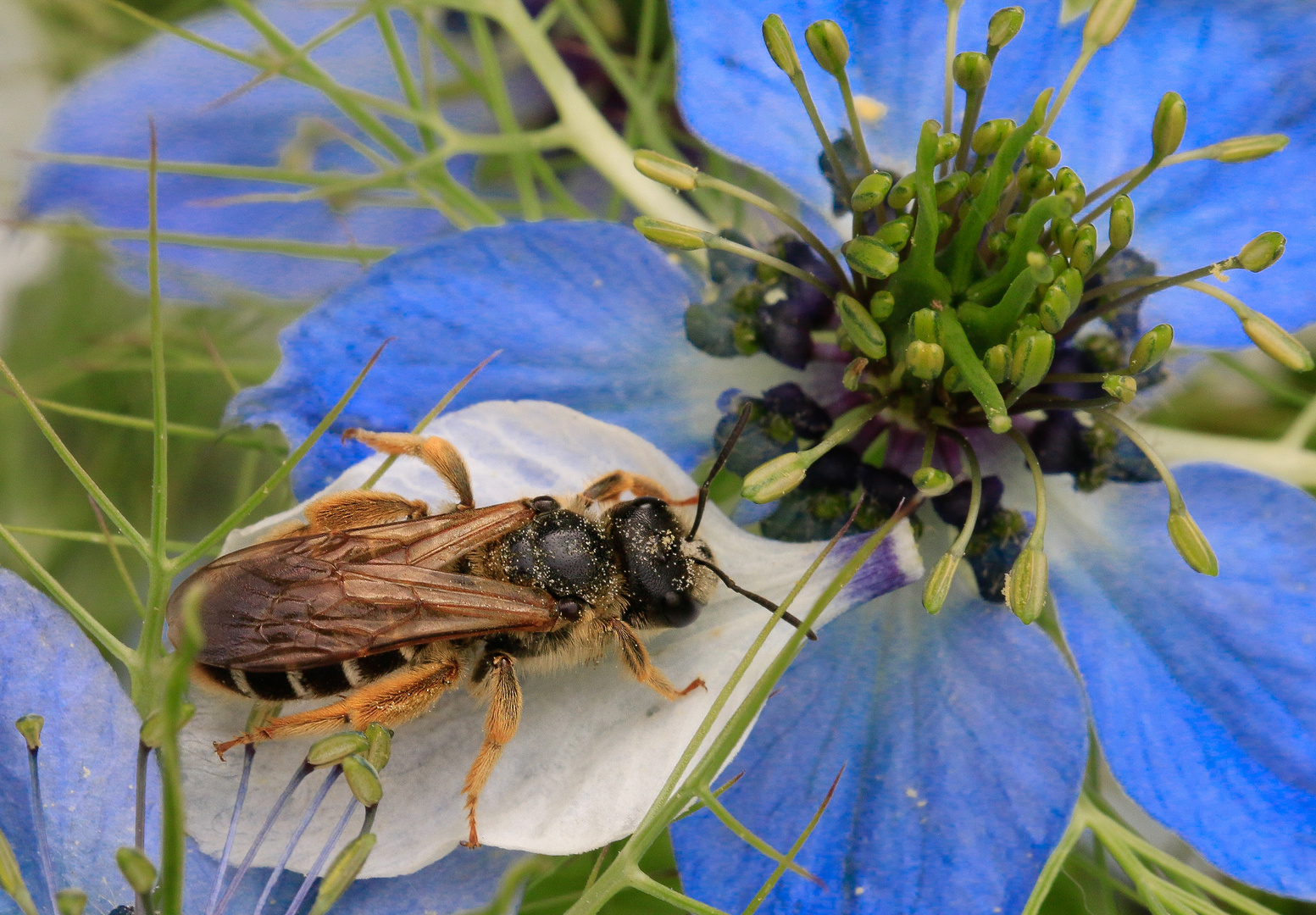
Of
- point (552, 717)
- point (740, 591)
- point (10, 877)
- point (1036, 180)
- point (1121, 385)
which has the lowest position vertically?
point (10, 877)

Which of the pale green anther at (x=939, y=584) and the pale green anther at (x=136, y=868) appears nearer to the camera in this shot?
the pale green anther at (x=136, y=868)

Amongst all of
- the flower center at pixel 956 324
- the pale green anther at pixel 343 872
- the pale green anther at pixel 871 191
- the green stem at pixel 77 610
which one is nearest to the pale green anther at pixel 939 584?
the flower center at pixel 956 324

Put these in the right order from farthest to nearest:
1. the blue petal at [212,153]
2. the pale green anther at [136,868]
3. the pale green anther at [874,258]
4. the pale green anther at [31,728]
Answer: the blue petal at [212,153] → the pale green anther at [874,258] → the pale green anther at [31,728] → the pale green anther at [136,868]

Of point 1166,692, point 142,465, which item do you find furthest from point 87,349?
point 1166,692

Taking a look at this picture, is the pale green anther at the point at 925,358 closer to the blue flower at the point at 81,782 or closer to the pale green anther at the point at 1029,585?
the pale green anther at the point at 1029,585

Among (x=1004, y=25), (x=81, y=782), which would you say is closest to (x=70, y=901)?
(x=81, y=782)

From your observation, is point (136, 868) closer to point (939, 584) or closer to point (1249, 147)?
point (939, 584)

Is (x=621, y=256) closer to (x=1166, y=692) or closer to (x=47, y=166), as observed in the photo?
(x=1166, y=692)
